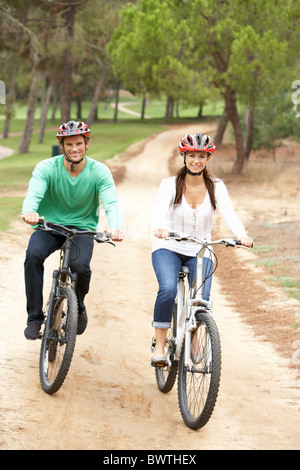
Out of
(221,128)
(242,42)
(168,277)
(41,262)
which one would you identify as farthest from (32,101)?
(168,277)

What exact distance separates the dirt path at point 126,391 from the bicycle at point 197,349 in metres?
0.21

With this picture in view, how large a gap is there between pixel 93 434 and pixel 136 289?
570 centimetres

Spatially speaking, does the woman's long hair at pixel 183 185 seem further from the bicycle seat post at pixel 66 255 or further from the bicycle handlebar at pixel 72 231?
the bicycle seat post at pixel 66 255

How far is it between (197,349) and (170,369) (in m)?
0.69

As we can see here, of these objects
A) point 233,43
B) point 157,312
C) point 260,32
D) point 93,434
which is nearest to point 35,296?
point 157,312

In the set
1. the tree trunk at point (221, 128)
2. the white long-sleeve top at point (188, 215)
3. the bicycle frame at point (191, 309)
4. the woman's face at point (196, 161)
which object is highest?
the tree trunk at point (221, 128)

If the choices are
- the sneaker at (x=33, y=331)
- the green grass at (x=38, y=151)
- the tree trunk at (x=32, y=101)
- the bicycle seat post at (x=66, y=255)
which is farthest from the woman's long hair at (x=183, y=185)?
the tree trunk at (x=32, y=101)

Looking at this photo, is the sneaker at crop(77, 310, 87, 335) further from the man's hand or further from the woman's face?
the woman's face

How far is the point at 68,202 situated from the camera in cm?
628

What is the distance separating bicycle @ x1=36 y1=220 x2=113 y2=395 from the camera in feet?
18.7

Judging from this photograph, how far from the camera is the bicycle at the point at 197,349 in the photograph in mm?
5016

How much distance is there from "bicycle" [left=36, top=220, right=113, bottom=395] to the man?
0.12m

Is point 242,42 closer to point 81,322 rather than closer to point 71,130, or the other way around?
point 71,130

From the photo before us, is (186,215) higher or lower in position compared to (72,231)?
higher
